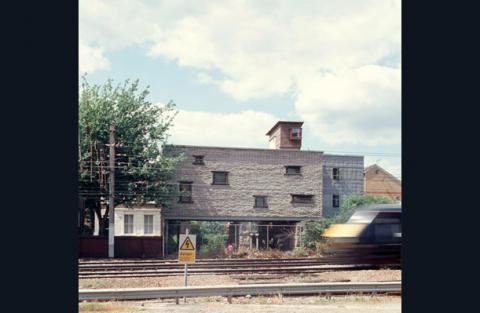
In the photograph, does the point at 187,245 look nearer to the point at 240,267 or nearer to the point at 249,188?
the point at 240,267

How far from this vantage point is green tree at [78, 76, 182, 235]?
31672 millimetres

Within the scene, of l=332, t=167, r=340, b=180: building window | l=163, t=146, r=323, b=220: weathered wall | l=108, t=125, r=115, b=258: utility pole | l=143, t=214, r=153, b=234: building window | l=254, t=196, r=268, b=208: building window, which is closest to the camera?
l=108, t=125, r=115, b=258: utility pole

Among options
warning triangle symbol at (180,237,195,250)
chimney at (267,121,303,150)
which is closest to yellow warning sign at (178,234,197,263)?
warning triangle symbol at (180,237,195,250)

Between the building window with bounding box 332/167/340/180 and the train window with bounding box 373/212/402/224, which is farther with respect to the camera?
the building window with bounding box 332/167/340/180

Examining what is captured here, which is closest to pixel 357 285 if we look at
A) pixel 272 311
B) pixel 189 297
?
pixel 272 311

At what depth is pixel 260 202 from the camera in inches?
1467

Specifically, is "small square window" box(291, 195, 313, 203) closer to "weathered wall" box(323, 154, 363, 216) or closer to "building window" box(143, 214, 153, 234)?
"weathered wall" box(323, 154, 363, 216)

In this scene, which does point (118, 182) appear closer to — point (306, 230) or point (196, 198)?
point (196, 198)

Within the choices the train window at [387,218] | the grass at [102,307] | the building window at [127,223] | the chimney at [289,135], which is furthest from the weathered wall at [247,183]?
the grass at [102,307]

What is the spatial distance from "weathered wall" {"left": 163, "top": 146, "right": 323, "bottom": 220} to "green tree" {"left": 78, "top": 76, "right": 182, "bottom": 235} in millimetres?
2270

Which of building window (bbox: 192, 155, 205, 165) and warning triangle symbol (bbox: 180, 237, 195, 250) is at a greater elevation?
building window (bbox: 192, 155, 205, 165)

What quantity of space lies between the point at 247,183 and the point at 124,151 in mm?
10058

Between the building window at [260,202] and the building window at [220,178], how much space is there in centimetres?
286

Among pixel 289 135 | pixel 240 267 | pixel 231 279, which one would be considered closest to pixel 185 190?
pixel 289 135
